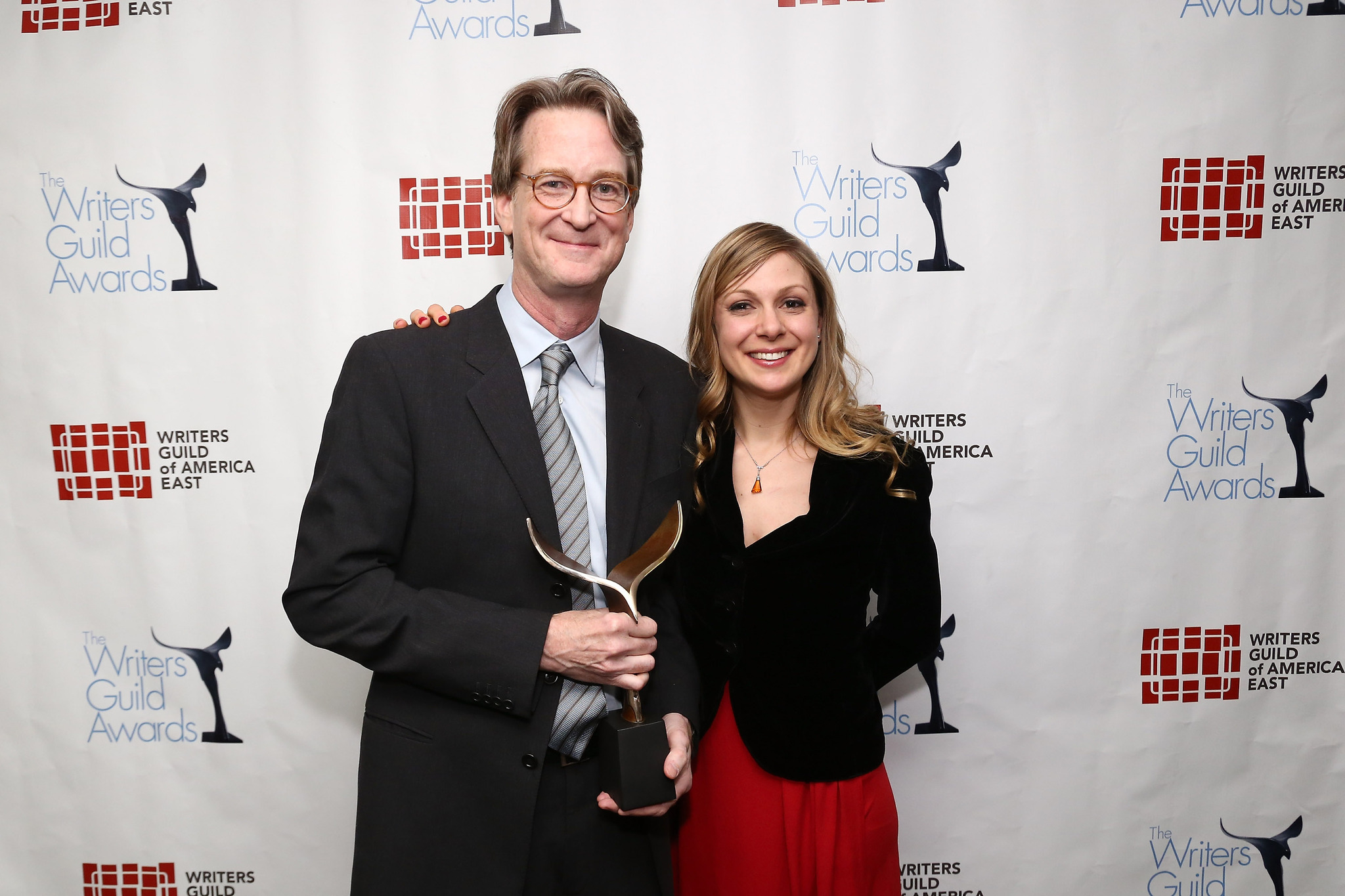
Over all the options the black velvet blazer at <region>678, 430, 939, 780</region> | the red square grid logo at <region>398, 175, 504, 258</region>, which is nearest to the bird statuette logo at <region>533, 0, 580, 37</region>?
the red square grid logo at <region>398, 175, 504, 258</region>

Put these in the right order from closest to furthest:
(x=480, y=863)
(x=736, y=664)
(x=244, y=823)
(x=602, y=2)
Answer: (x=480, y=863)
(x=736, y=664)
(x=602, y=2)
(x=244, y=823)

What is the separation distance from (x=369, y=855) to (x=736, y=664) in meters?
0.68

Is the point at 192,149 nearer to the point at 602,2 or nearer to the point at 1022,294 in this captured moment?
the point at 602,2

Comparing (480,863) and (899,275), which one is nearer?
(480,863)

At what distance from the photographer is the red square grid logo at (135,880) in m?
2.11

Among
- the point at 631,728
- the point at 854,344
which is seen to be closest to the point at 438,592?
the point at 631,728

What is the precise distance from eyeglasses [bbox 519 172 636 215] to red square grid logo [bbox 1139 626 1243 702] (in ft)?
5.73

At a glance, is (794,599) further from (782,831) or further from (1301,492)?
(1301,492)

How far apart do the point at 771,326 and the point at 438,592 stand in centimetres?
76

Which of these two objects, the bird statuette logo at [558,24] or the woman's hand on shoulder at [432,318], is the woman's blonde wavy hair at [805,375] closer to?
the woman's hand on shoulder at [432,318]

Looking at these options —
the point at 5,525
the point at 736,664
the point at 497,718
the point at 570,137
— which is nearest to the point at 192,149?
the point at 5,525

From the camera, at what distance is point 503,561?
1281 mm

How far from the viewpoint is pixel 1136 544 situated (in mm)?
2072

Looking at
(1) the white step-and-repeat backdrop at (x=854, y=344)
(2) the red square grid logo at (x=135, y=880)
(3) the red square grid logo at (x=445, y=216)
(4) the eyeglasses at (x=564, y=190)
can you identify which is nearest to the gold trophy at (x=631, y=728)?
(4) the eyeglasses at (x=564, y=190)
